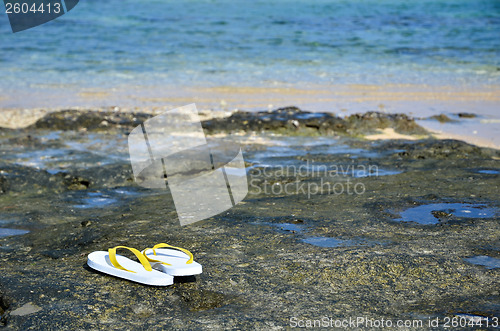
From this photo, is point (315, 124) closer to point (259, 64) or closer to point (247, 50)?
point (259, 64)

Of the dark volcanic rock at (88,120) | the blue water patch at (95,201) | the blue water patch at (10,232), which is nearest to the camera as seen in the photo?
the blue water patch at (10,232)

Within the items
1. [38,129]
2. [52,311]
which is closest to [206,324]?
[52,311]

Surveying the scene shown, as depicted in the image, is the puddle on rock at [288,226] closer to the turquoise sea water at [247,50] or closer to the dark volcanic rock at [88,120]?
the dark volcanic rock at [88,120]

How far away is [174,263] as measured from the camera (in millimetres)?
2689

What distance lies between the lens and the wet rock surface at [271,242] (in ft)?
7.63

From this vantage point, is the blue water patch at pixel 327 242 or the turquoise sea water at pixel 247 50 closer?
the blue water patch at pixel 327 242

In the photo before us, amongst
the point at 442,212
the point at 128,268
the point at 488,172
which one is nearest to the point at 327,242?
the point at 442,212

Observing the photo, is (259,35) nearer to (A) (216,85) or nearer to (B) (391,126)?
(A) (216,85)

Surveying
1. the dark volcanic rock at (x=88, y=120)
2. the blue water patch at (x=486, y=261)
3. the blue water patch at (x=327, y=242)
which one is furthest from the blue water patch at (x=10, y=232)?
the dark volcanic rock at (x=88, y=120)

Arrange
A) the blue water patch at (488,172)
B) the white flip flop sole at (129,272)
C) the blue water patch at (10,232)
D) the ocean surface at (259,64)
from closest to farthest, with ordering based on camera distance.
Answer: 1. the white flip flop sole at (129,272)
2. the blue water patch at (10,232)
3. the blue water patch at (488,172)
4. the ocean surface at (259,64)

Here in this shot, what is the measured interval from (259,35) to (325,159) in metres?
15.3

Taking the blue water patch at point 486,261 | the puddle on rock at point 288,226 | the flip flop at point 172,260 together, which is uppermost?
the flip flop at point 172,260

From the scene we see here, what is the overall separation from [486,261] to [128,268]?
5.93ft

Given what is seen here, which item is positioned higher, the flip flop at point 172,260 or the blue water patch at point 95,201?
the flip flop at point 172,260
